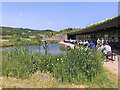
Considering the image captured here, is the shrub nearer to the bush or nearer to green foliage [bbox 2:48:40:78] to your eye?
the bush

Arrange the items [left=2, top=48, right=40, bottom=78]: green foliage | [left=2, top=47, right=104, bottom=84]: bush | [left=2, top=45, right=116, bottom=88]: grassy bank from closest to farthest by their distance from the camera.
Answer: [left=2, top=45, right=116, bottom=88]: grassy bank → [left=2, top=47, right=104, bottom=84]: bush → [left=2, top=48, right=40, bottom=78]: green foliage

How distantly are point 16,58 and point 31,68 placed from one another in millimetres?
836

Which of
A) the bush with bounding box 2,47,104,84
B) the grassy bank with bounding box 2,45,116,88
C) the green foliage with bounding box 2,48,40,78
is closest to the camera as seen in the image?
the grassy bank with bounding box 2,45,116,88

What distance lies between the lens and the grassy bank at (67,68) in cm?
346

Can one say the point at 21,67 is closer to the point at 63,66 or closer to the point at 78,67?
the point at 63,66

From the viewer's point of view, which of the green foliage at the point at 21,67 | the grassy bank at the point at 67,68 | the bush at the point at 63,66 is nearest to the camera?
the grassy bank at the point at 67,68

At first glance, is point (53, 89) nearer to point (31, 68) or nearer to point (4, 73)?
point (31, 68)

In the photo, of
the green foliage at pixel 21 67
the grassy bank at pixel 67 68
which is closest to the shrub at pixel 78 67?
the grassy bank at pixel 67 68

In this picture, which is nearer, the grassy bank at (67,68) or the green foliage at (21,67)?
the grassy bank at (67,68)

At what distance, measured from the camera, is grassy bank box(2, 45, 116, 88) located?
3.46 metres

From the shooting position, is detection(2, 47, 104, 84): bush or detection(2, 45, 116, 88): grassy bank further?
detection(2, 47, 104, 84): bush

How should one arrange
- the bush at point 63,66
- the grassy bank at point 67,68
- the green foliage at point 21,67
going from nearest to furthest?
the grassy bank at point 67,68
the bush at point 63,66
the green foliage at point 21,67

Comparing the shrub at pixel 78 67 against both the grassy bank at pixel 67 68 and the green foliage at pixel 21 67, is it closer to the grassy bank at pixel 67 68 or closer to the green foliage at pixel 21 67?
the grassy bank at pixel 67 68

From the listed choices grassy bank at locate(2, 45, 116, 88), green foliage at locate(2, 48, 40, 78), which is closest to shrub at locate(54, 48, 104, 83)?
grassy bank at locate(2, 45, 116, 88)
